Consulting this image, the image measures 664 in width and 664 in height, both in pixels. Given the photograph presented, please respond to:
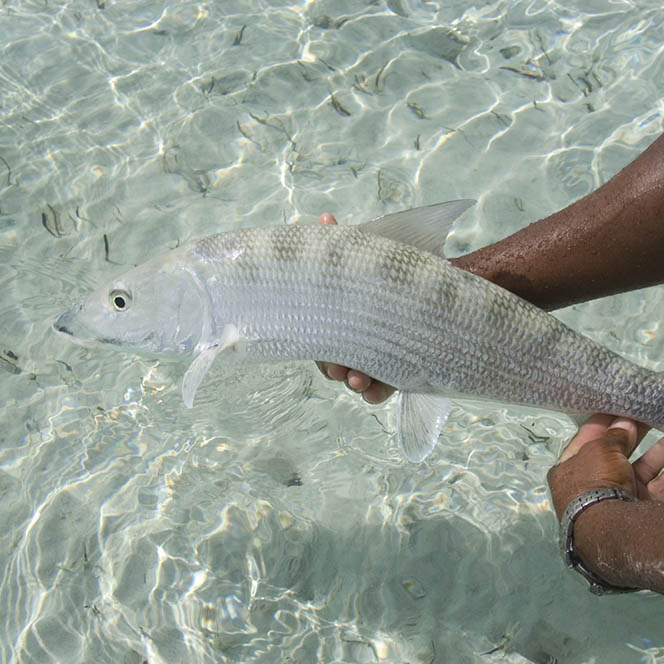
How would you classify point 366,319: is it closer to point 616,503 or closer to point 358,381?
point 358,381

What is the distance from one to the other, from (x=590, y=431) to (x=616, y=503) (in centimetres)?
50

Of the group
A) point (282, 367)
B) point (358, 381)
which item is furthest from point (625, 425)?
point (282, 367)

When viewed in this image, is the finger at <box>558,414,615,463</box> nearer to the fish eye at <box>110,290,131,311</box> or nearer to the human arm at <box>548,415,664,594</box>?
the human arm at <box>548,415,664,594</box>

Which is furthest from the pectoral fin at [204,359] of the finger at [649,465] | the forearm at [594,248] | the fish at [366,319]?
the finger at [649,465]

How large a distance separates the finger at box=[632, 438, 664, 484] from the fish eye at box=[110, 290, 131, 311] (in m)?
2.34

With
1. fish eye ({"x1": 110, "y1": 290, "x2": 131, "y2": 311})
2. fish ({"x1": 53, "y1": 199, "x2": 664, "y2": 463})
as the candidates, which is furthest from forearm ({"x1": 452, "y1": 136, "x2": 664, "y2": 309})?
fish eye ({"x1": 110, "y1": 290, "x2": 131, "y2": 311})

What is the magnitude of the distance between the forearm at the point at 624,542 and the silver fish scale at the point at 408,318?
0.46 meters

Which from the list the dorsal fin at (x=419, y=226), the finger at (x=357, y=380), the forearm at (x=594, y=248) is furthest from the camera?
the finger at (x=357, y=380)

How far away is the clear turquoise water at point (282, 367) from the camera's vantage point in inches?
141

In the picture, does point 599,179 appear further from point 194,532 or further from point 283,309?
point 194,532

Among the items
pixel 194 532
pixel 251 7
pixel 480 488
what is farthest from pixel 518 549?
pixel 251 7

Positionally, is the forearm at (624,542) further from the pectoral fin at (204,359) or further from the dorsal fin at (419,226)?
the pectoral fin at (204,359)

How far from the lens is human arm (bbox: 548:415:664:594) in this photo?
249 cm

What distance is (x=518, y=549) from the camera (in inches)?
147
